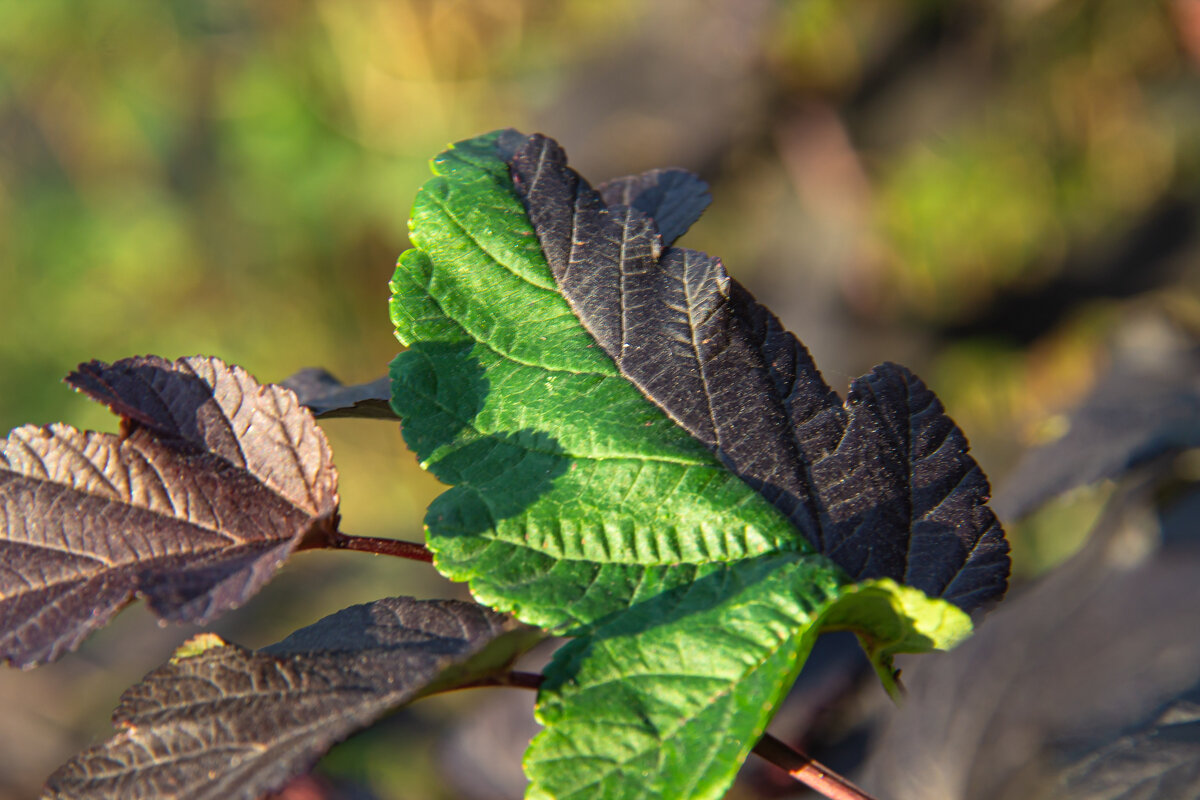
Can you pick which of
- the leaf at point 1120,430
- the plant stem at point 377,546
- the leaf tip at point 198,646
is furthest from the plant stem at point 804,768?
the leaf at point 1120,430

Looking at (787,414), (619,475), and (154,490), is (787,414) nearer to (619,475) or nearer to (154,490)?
(619,475)

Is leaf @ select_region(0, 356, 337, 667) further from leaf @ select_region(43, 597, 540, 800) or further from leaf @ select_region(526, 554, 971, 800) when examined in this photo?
leaf @ select_region(526, 554, 971, 800)

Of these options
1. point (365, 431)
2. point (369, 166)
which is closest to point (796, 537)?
point (365, 431)

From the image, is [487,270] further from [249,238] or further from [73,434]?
[249,238]

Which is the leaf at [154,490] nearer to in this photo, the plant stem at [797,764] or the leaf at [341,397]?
the leaf at [341,397]

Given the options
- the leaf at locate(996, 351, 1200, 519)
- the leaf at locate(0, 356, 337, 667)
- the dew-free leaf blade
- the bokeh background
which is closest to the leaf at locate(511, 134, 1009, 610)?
the dew-free leaf blade
